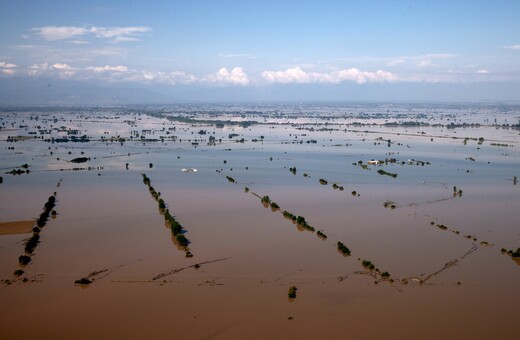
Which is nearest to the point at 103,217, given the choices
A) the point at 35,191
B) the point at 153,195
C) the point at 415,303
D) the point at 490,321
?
the point at 153,195

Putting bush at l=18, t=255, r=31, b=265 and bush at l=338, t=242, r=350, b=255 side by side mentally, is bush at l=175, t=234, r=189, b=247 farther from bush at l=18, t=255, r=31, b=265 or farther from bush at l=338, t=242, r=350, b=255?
bush at l=338, t=242, r=350, b=255

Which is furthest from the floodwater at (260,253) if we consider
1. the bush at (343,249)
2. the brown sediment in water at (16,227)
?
the bush at (343,249)

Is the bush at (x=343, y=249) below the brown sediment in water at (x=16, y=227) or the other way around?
below

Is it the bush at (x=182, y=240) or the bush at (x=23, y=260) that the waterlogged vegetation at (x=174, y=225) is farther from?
the bush at (x=23, y=260)

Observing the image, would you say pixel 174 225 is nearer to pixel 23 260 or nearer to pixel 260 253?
pixel 260 253

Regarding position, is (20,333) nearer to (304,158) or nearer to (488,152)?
(304,158)

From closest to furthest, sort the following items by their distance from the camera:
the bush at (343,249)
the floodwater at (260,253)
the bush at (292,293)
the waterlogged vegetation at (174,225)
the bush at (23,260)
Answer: the floodwater at (260,253) → the bush at (292,293) → the bush at (23,260) → the bush at (343,249) → the waterlogged vegetation at (174,225)
